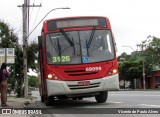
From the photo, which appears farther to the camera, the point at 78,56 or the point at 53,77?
the point at 78,56

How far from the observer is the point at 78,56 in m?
16.7

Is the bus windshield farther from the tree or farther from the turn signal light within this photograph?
the tree

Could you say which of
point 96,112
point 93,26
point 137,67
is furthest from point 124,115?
point 137,67

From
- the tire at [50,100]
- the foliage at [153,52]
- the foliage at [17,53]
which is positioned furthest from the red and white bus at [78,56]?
the foliage at [153,52]

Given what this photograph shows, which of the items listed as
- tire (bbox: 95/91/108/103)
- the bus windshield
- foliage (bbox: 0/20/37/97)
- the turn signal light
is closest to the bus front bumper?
the turn signal light

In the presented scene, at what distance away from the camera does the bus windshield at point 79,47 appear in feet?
54.7

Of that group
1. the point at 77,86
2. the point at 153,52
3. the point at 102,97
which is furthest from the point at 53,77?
the point at 153,52

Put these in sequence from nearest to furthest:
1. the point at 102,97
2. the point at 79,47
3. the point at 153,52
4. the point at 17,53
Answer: the point at 79,47 < the point at 102,97 < the point at 17,53 < the point at 153,52

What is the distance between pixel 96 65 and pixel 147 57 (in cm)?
5914

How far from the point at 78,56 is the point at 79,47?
37 cm

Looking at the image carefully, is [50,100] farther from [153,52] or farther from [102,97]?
[153,52]

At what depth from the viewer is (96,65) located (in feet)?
54.5

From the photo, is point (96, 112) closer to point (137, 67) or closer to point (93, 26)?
point (93, 26)

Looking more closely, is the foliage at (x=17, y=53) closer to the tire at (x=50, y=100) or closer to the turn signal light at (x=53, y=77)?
the tire at (x=50, y=100)
